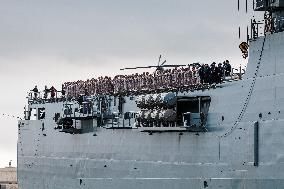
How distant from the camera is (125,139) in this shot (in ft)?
168

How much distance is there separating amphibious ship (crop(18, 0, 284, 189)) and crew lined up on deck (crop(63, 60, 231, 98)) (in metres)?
0.78

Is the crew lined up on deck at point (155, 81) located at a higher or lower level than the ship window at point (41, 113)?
higher

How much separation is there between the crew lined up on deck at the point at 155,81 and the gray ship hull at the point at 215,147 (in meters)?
1.14

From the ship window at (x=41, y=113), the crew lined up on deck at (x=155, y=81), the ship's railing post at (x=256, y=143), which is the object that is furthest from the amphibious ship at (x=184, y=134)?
the ship window at (x=41, y=113)

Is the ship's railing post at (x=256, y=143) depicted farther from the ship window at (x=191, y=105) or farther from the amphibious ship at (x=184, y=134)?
the ship window at (x=191, y=105)

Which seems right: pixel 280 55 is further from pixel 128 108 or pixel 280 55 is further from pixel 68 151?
pixel 68 151

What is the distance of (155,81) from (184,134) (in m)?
6.01

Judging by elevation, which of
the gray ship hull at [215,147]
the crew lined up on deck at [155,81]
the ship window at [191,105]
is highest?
the crew lined up on deck at [155,81]

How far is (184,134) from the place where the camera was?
45.8m

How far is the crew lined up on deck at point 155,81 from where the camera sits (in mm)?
45625

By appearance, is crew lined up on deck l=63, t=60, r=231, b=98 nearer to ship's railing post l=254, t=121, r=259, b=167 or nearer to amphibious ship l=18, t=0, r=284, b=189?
amphibious ship l=18, t=0, r=284, b=189

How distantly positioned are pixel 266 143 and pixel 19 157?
3433 centimetres

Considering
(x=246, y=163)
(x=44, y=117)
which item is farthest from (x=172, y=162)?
(x=44, y=117)

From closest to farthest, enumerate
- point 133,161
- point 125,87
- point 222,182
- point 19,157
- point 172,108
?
1. point 222,182
2. point 172,108
3. point 133,161
4. point 125,87
5. point 19,157
